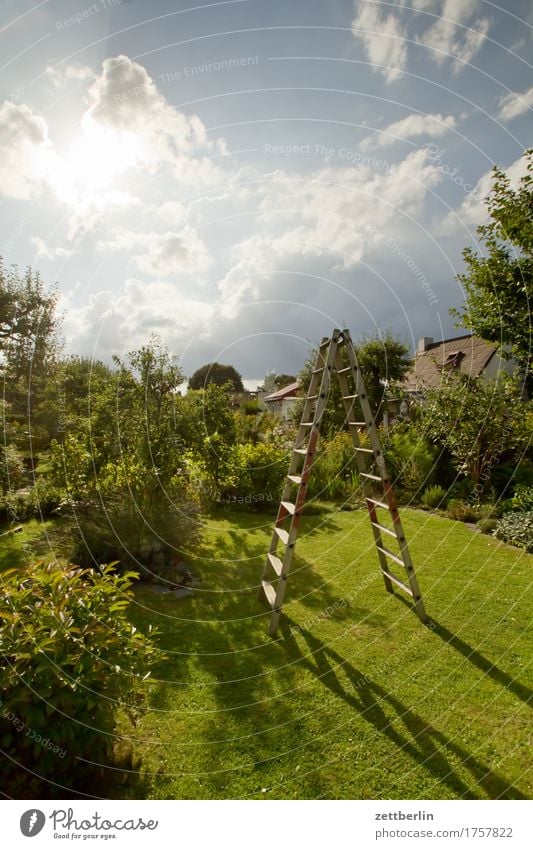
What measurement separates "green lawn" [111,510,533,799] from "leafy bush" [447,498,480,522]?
10.1 feet

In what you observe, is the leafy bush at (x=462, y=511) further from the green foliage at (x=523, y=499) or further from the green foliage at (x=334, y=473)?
the green foliage at (x=334, y=473)

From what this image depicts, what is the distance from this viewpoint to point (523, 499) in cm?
927

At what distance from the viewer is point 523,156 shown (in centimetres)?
707

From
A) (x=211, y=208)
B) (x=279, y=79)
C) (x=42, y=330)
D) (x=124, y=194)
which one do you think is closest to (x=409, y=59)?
(x=279, y=79)

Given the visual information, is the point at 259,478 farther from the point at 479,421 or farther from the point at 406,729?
the point at 406,729

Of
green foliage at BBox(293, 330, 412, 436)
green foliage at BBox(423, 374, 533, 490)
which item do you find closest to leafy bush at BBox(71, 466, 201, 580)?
green foliage at BBox(423, 374, 533, 490)

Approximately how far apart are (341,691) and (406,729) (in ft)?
2.22

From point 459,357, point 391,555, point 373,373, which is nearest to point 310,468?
point 391,555

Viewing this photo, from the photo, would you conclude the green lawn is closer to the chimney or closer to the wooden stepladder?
the wooden stepladder

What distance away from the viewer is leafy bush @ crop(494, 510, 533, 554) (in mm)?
8227

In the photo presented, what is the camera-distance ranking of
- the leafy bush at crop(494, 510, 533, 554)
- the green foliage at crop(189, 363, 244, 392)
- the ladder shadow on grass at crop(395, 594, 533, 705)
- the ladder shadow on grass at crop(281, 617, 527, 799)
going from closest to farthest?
the ladder shadow on grass at crop(281, 617, 527, 799)
the ladder shadow on grass at crop(395, 594, 533, 705)
the leafy bush at crop(494, 510, 533, 554)
the green foliage at crop(189, 363, 244, 392)

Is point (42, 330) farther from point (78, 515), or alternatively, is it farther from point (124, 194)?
point (124, 194)

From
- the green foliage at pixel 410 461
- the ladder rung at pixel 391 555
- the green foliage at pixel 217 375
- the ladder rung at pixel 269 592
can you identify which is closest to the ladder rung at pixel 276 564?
the ladder rung at pixel 269 592

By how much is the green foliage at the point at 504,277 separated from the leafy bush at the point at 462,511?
355 centimetres
